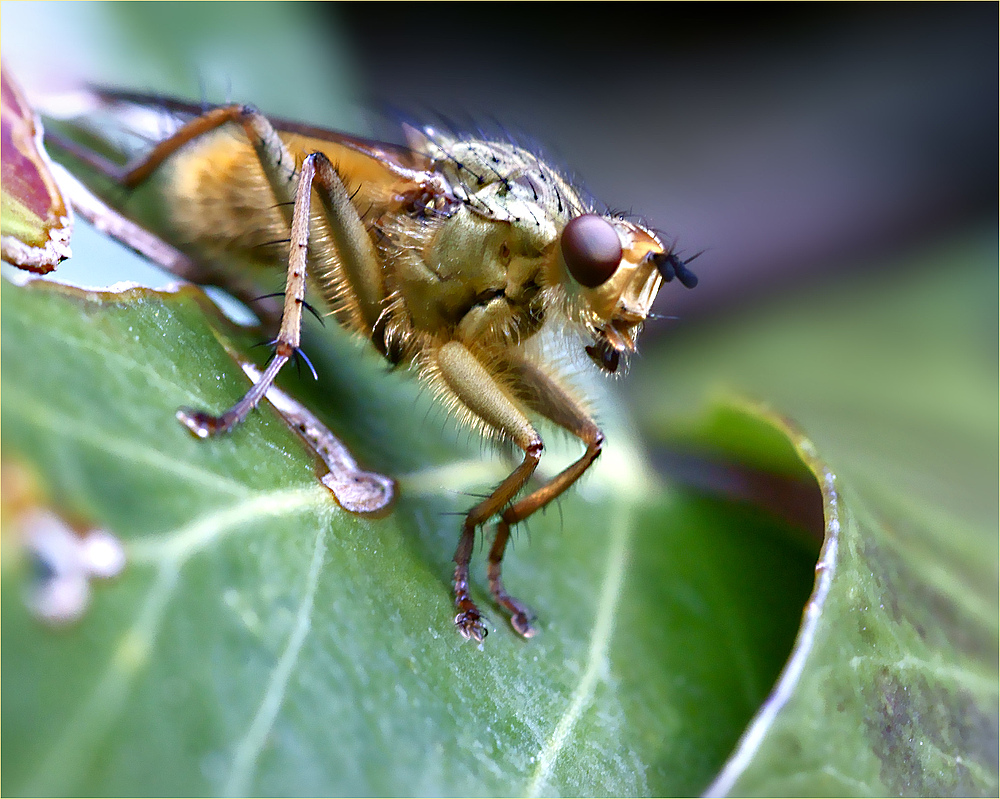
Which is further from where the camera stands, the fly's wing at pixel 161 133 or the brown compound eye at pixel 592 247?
the fly's wing at pixel 161 133

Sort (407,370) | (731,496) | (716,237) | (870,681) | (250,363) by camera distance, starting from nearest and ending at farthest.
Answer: (870,681)
(250,363)
(407,370)
(731,496)
(716,237)

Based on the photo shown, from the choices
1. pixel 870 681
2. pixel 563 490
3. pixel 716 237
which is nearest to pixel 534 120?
pixel 716 237

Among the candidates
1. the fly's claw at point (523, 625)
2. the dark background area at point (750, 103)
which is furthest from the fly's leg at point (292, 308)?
the dark background area at point (750, 103)

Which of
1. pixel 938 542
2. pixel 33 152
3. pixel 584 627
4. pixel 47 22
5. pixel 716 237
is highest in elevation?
pixel 716 237

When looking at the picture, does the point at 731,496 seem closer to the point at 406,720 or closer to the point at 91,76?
the point at 406,720

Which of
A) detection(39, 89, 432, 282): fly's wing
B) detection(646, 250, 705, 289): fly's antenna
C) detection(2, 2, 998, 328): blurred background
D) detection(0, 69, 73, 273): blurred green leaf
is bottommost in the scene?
detection(0, 69, 73, 273): blurred green leaf

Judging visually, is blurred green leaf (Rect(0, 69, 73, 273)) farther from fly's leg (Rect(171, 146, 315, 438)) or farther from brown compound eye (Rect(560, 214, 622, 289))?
brown compound eye (Rect(560, 214, 622, 289))

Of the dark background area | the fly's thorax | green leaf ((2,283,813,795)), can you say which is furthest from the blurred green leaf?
the dark background area

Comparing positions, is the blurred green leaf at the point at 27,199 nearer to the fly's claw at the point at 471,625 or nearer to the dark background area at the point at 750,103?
the fly's claw at the point at 471,625
